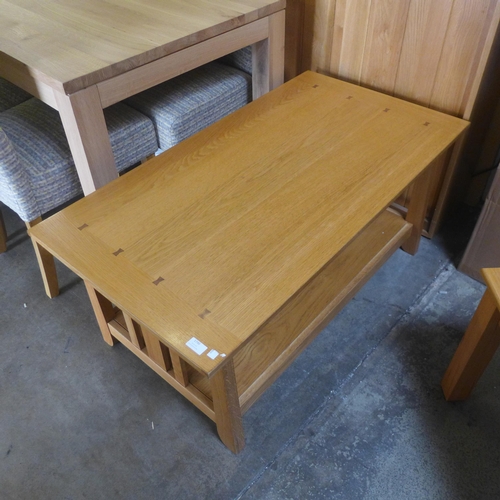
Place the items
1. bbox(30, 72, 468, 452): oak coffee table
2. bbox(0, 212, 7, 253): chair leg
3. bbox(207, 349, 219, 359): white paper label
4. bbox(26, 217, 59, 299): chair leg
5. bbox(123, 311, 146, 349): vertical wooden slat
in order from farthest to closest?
bbox(0, 212, 7, 253): chair leg → bbox(26, 217, 59, 299): chair leg → bbox(123, 311, 146, 349): vertical wooden slat → bbox(30, 72, 468, 452): oak coffee table → bbox(207, 349, 219, 359): white paper label

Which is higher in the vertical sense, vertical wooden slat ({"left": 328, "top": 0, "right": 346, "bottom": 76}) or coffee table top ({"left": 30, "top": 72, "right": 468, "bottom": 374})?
vertical wooden slat ({"left": 328, "top": 0, "right": 346, "bottom": 76})

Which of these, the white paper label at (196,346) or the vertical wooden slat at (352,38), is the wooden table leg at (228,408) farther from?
the vertical wooden slat at (352,38)

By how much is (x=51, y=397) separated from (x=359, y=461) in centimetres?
86

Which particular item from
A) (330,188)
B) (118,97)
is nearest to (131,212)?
(118,97)

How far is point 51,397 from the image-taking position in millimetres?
1359

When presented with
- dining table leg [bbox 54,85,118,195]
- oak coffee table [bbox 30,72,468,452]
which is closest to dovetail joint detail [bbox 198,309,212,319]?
oak coffee table [bbox 30,72,468,452]

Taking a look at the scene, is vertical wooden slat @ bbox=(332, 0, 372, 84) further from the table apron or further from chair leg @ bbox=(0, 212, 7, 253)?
chair leg @ bbox=(0, 212, 7, 253)

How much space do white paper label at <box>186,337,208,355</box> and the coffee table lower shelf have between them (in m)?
0.16

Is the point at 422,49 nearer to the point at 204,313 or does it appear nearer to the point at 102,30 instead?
the point at 102,30

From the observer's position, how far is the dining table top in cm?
119

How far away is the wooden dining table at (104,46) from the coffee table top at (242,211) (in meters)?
0.19

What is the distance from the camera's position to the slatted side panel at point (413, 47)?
1275 mm

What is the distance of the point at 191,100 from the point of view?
1.61 metres

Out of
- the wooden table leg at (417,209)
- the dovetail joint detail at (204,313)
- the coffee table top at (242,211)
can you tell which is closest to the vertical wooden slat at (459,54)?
the coffee table top at (242,211)
